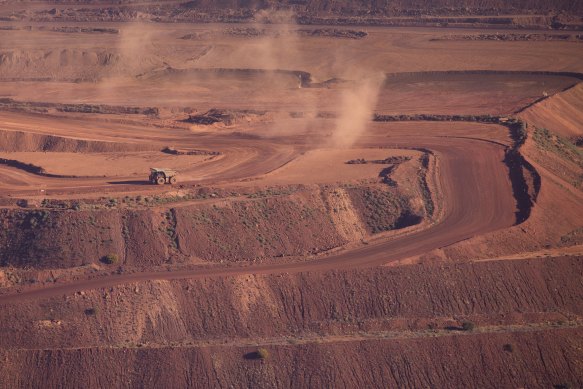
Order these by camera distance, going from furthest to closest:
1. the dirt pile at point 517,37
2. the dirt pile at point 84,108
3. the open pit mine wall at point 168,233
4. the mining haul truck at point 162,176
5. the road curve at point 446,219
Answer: the dirt pile at point 517,37 < the dirt pile at point 84,108 < the mining haul truck at point 162,176 < the open pit mine wall at point 168,233 < the road curve at point 446,219

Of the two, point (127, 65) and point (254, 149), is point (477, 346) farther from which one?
point (127, 65)

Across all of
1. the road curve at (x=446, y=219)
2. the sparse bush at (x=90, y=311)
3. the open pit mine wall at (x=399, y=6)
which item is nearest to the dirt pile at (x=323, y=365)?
the sparse bush at (x=90, y=311)

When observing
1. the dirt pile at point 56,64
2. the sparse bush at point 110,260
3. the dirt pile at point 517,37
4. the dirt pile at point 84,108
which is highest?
the dirt pile at point 517,37

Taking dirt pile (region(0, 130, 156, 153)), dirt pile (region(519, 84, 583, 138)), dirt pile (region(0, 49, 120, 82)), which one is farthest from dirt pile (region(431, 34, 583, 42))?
dirt pile (region(0, 130, 156, 153))

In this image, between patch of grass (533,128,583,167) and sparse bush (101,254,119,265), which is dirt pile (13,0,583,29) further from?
sparse bush (101,254,119,265)

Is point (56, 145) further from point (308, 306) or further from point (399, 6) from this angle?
point (399, 6)

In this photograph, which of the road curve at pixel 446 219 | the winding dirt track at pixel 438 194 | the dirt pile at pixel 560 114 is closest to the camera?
the road curve at pixel 446 219

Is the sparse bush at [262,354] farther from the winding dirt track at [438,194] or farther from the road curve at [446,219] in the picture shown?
the winding dirt track at [438,194]

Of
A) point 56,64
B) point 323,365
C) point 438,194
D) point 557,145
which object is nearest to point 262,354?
point 323,365
